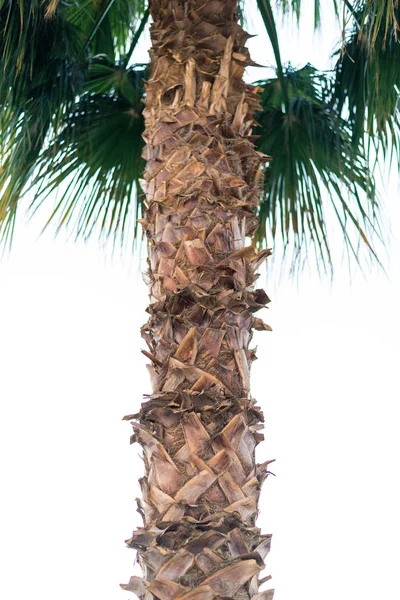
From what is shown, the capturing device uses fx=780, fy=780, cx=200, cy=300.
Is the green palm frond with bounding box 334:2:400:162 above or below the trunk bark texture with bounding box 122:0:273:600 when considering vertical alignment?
above

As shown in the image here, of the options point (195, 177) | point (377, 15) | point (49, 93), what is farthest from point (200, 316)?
point (49, 93)

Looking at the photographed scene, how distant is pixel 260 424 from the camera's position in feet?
8.73

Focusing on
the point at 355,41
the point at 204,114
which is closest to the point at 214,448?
the point at 204,114

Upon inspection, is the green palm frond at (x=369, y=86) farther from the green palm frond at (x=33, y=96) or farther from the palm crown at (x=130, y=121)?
the green palm frond at (x=33, y=96)

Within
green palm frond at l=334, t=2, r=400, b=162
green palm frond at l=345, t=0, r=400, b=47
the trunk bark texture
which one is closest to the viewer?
the trunk bark texture

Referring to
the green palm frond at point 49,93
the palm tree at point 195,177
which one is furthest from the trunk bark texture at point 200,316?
the green palm frond at point 49,93

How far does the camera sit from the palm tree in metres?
2.43

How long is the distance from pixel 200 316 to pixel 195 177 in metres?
0.58

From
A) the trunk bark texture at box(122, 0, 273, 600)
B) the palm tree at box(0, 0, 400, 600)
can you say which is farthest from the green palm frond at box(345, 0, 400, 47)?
the trunk bark texture at box(122, 0, 273, 600)

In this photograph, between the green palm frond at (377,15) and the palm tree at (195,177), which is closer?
the palm tree at (195,177)

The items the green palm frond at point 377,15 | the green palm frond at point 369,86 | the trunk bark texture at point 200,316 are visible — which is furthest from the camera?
the green palm frond at point 369,86

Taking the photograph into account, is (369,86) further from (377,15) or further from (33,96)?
(33,96)

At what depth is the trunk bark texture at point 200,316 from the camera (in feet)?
7.75

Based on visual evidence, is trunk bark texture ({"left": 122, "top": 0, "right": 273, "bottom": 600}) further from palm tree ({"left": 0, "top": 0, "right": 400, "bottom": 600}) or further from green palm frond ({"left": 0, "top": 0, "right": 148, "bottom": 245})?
green palm frond ({"left": 0, "top": 0, "right": 148, "bottom": 245})
